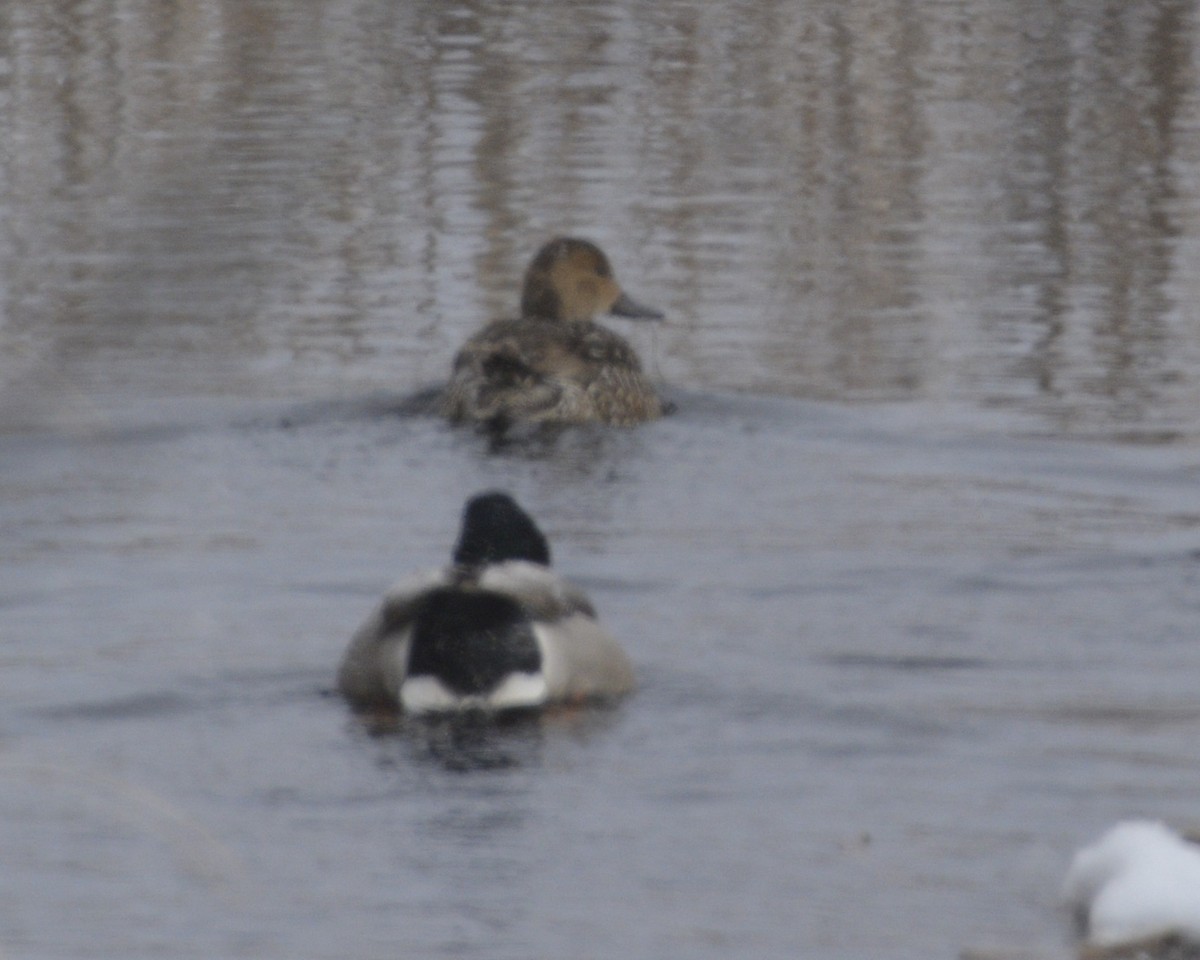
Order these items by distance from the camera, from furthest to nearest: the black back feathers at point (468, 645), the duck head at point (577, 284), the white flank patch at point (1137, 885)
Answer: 1. the duck head at point (577, 284)
2. the black back feathers at point (468, 645)
3. the white flank patch at point (1137, 885)

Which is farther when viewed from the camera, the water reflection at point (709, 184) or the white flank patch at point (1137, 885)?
the water reflection at point (709, 184)

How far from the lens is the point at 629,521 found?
964 cm

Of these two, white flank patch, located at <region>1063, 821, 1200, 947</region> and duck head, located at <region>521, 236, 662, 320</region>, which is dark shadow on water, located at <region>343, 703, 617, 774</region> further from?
duck head, located at <region>521, 236, 662, 320</region>

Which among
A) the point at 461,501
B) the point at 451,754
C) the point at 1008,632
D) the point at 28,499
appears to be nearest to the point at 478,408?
the point at 461,501

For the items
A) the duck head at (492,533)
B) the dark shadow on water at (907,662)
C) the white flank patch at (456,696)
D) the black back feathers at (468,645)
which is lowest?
the dark shadow on water at (907,662)

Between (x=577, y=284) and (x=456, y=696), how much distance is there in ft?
A: 20.7

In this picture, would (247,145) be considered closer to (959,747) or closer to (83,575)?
(83,575)

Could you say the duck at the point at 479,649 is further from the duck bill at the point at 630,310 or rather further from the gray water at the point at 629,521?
the duck bill at the point at 630,310

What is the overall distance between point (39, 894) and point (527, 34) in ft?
64.5

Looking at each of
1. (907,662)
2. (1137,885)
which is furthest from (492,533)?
(1137,885)

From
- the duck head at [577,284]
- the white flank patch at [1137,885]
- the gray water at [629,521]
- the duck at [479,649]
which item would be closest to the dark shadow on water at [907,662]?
the gray water at [629,521]

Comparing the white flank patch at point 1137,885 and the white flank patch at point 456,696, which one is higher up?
the white flank patch at point 1137,885

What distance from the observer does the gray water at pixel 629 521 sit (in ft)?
17.5

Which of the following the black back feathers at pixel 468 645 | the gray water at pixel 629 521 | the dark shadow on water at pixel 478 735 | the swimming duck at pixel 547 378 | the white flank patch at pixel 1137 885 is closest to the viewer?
the white flank patch at pixel 1137 885
